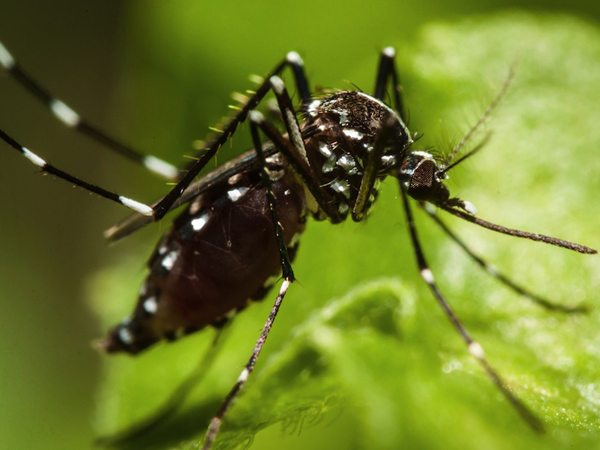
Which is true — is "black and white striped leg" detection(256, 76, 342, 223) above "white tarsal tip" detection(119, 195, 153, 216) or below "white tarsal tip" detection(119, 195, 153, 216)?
above

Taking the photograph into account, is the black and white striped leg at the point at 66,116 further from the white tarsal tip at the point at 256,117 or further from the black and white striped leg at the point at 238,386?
the black and white striped leg at the point at 238,386

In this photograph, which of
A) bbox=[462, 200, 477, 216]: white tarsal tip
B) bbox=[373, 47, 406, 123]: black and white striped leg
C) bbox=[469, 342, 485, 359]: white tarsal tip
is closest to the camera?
bbox=[469, 342, 485, 359]: white tarsal tip

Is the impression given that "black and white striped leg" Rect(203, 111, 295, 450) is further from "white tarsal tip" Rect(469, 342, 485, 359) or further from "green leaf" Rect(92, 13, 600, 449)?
"white tarsal tip" Rect(469, 342, 485, 359)

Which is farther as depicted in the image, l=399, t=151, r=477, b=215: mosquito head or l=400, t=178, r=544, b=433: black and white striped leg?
l=399, t=151, r=477, b=215: mosquito head

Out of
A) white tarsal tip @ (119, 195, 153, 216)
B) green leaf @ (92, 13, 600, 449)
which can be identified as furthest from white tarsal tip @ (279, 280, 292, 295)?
white tarsal tip @ (119, 195, 153, 216)

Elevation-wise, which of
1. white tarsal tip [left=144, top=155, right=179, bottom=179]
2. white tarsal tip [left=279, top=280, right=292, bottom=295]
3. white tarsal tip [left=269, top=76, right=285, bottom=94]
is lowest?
white tarsal tip [left=279, top=280, right=292, bottom=295]

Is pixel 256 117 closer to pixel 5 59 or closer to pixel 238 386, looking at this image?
pixel 238 386

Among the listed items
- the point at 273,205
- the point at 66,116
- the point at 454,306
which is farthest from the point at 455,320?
the point at 66,116
